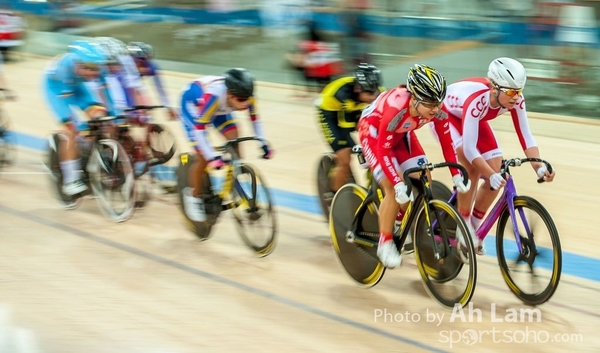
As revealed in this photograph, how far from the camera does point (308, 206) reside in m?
6.43

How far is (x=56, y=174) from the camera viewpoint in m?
6.51

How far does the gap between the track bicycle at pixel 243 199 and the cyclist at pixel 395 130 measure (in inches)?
35.0

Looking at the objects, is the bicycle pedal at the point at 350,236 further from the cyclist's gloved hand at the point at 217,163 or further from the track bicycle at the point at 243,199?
the cyclist's gloved hand at the point at 217,163

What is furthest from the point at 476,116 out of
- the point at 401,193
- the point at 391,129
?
the point at 401,193

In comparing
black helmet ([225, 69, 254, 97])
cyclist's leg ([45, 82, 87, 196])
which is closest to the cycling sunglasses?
black helmet ([225, 69, 254, 97])

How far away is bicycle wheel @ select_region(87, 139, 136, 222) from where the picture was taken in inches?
233

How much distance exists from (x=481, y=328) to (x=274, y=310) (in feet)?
3.66

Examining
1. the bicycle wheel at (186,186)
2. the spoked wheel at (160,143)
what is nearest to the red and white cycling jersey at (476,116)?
the bicycle wheel at (186,186)

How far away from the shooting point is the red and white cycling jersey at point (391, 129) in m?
4.16

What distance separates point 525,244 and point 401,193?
2.22 ft

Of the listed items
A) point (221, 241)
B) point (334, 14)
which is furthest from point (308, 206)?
point (334, 14)

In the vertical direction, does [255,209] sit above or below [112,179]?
above

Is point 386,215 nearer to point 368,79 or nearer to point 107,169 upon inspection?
point 368,79

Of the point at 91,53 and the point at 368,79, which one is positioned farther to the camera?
the point at 91,53
